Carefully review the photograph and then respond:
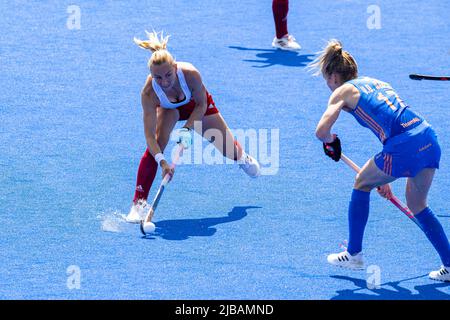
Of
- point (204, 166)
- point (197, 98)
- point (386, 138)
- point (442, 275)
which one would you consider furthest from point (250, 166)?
point (442, 275)

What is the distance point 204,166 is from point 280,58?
3575mm

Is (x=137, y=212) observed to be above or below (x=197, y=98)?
below

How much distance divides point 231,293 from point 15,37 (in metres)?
7.27

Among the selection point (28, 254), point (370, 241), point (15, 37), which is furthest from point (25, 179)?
point (15, 37)

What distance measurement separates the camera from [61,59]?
1235cm

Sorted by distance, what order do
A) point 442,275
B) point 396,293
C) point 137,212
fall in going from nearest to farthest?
point 396,293 → point 442,275 → point 137,212

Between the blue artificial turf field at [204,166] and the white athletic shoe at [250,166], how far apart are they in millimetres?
142

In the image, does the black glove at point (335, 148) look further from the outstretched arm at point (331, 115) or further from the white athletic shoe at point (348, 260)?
the white athletic shoe at point (348, 260)

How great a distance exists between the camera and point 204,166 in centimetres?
945

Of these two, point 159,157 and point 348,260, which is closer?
point 348,260

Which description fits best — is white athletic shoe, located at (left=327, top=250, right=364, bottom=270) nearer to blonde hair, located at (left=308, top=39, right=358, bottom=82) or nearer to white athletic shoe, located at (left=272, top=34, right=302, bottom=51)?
blonde hair, located at (left=308, top=39, right=358, bottom=82)

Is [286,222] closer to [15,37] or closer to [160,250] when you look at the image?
[160,250]

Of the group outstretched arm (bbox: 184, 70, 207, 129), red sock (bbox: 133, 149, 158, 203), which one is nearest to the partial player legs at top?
outstretched arm (bbox: 184, 70, 207, 129)

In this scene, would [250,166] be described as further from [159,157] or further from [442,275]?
[442,275]
